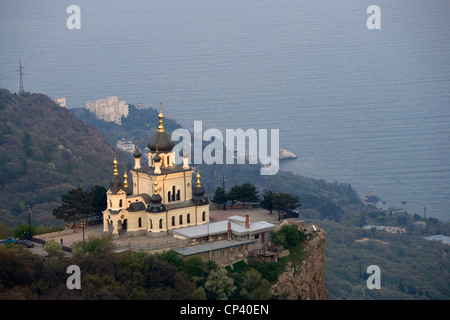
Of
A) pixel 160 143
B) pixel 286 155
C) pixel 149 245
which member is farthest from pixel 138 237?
pixel 286 155

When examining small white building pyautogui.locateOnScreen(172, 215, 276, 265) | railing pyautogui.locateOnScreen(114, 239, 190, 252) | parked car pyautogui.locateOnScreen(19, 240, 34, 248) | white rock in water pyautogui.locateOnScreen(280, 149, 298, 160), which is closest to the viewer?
railing pyautogui.locateOnScreen(114, 239, 190, 252)

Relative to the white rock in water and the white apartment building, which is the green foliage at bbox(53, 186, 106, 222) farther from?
the white apartment building

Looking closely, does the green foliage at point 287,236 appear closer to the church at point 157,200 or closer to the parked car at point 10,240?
the church at point 157,200

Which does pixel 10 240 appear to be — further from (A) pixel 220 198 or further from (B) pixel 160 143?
(A) pixel 220 198

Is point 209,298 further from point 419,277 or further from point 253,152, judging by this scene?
point 253,152

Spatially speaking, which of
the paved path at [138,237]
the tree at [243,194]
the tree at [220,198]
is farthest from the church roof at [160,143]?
the tree at [243,194]

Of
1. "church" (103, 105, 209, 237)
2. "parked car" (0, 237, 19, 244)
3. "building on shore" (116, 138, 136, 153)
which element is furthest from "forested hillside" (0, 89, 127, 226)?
"church" (103, 105, 209, 237)
